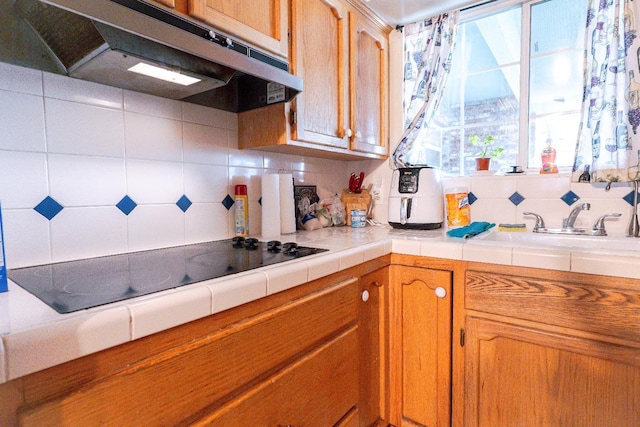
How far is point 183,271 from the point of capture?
0.81 metres

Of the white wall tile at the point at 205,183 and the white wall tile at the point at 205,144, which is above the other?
the white wall tile at the point at 205,144

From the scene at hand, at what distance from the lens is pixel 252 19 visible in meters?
1.07

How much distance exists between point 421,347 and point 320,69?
121 centimetres

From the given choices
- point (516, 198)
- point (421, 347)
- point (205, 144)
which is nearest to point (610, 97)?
point (516, 198)

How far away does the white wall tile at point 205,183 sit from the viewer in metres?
1.23

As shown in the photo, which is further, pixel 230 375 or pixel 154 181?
pixel 154 181

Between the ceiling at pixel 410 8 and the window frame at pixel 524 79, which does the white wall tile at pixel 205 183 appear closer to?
the ceiling at pixel 410 8

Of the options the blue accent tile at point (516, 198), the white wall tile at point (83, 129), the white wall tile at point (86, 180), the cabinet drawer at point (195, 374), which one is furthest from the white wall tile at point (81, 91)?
the blue accent tile at point (516, 198)

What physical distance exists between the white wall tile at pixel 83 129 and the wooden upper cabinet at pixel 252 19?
1.36 ft

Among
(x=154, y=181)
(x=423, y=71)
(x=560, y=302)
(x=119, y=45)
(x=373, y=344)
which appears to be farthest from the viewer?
(x=423, y=71)

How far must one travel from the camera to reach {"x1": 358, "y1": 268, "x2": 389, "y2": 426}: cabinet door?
1.20m

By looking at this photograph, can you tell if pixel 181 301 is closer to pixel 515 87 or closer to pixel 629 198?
pixel 629 198

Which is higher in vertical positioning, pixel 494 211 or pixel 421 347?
pixel 494 211

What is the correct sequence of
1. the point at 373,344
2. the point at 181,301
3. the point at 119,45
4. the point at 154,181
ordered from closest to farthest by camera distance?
the point at 181,301, the point at 119,45, the point at 154,181, the point at 373,344
